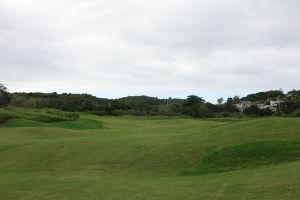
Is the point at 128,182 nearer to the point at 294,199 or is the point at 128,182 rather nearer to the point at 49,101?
the point at 294,199

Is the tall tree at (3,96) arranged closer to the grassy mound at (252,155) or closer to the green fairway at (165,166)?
the green fairway at (165,166)

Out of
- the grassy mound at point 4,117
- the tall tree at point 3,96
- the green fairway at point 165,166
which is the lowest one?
the green fairway at point 165,166

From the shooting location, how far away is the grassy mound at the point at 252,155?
2156 cm

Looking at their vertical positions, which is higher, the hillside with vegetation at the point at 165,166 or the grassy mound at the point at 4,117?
the grassy mound at the point at 4,117

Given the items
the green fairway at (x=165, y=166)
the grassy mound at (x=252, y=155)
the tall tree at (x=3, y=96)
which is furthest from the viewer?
the tall tree at (x=3, y=96)

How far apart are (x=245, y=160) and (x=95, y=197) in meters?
8.45

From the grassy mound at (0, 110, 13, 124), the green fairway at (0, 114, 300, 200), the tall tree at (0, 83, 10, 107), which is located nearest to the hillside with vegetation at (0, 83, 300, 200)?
the green fairway at (0, 114, 300, 200)

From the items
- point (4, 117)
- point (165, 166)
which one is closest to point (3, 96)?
point (4, 117)

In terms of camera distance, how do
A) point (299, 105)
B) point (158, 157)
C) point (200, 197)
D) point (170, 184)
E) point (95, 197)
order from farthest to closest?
1. point (299, 105)
2. point (158, 157)
3. point (170, 184)
4. point (95, 197)
5. point (200, 197)

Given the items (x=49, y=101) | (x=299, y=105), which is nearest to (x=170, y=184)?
(x=299, y=105)

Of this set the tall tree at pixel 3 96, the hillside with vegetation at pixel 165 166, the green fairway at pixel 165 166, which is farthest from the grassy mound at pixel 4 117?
the tall tree at pixel 3 96

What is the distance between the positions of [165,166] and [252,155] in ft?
13.7

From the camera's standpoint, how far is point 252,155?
2252 centimetres

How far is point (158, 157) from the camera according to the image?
24.8 metres
